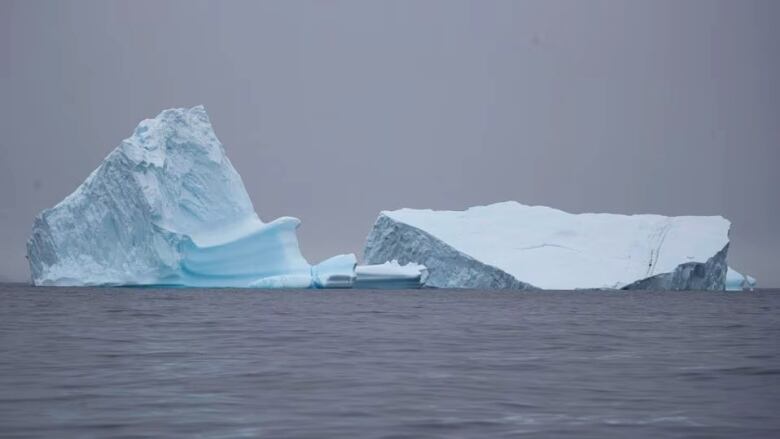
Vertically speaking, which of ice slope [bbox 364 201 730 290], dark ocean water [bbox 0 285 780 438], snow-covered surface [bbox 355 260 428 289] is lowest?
dark ocean water [bbox 0 285 780 438]

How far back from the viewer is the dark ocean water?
6227 mm

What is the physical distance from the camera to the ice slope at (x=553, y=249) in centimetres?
3094

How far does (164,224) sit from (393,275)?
22.0 ft

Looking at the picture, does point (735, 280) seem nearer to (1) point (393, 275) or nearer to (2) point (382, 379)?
(1) point (393, 275)

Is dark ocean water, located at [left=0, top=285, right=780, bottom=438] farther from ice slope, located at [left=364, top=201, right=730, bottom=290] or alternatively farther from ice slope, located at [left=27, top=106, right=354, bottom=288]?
ice slope, located at [left=364, top=201, right=730, bottom=290]

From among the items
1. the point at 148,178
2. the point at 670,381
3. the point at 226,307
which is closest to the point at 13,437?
the point at 670,381

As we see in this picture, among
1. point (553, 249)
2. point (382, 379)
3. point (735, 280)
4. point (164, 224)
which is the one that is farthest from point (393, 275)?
point (382, 379)

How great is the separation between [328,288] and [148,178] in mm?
7933

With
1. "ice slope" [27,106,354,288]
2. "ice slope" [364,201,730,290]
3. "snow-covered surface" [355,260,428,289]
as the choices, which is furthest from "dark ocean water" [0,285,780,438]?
"ice slope" [364,201,730,290]

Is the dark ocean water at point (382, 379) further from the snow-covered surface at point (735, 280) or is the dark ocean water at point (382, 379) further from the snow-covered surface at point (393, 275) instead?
the snow-covered surface at point (735, 280)

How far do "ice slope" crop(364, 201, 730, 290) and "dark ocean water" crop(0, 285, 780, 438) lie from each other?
14.5 metres

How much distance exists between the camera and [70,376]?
8352 millimetres

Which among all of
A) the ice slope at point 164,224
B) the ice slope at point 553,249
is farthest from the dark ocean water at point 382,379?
the ice slope at point 553,249

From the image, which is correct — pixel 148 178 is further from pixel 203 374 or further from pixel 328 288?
pixel 203 374
